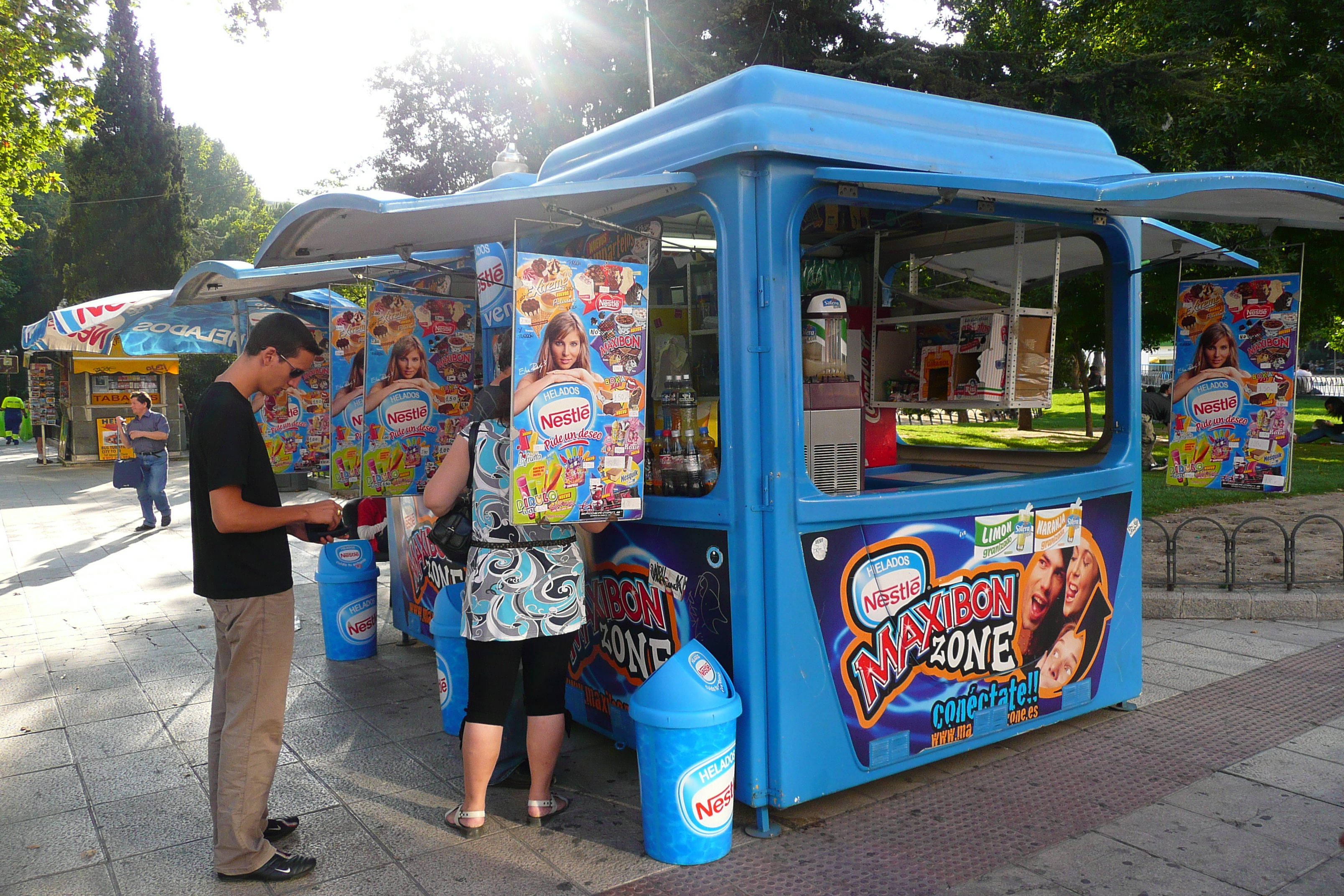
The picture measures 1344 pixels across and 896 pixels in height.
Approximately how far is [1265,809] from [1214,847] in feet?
1.56

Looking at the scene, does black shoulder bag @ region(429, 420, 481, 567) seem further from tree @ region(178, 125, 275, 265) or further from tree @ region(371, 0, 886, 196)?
tree @ region(178, 125, 275, 265)

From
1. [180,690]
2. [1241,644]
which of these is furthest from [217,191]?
[1241,644]

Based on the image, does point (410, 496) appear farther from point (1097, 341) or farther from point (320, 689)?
point (1097, 341)

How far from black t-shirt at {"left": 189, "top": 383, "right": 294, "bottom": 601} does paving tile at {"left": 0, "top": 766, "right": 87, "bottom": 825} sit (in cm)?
145

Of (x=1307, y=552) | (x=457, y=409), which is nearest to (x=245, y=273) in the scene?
(x=457, y=409)

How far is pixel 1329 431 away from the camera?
62.7 ft

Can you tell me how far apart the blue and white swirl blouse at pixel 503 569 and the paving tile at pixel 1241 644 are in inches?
184

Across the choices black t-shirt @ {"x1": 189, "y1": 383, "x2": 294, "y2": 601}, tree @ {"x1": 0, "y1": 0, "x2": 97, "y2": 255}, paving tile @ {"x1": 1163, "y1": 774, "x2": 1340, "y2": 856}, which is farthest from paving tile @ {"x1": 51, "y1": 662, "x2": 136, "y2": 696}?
tree @ {"x1": 0, "y1": 0, "x2": 97, "y2": 255}

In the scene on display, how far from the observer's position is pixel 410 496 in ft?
19.5

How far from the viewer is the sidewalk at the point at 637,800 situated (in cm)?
315

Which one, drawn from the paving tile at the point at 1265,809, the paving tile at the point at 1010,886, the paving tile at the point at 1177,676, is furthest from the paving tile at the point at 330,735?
the paving tile at the point at 1177,676

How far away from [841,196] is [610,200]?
0.95 m

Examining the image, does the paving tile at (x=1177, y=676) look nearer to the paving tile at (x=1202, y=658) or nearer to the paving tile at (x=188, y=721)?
the paving tile at (x=1202, y=658)

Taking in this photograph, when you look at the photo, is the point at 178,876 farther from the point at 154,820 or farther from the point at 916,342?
the point at 916,342
